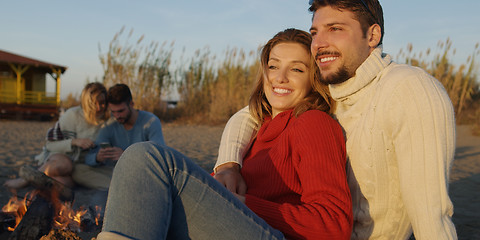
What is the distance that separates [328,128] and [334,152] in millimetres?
A: 128

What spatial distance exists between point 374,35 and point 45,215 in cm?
235

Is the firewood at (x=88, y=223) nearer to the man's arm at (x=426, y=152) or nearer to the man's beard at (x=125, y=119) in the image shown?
the man's beard at (x=125, y=119)

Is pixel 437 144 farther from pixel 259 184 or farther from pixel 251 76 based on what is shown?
pixel 251 76

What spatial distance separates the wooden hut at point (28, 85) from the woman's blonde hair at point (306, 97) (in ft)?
46.0

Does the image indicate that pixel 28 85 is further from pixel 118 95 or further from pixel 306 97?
pixel 306 97

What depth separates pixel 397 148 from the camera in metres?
1.44

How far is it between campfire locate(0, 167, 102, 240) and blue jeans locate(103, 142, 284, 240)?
A: 1.28 metres

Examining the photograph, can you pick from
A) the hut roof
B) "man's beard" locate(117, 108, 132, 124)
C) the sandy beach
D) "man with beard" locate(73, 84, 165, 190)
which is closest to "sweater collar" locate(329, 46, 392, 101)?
the sandy beach

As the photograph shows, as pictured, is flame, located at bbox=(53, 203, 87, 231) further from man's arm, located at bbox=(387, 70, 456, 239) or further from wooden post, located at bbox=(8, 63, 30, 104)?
wooden post, located at bbox=(8, 63, 30, 104)

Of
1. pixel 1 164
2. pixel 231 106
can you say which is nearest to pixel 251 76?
pixel 231 106

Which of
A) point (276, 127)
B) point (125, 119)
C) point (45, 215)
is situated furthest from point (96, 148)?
point (276, 127)

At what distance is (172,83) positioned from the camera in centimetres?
1220

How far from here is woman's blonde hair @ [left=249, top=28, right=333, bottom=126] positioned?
1.98 metres

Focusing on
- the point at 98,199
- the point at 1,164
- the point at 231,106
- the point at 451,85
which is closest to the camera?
the point at 98,199
